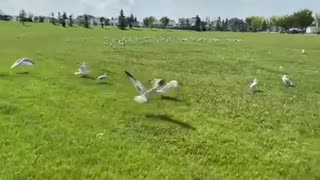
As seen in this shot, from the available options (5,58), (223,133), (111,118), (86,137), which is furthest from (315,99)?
(5,58)

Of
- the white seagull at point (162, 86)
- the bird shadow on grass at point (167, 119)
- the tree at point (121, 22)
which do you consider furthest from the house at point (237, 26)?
the bird shadow on grass at point (167, 119)

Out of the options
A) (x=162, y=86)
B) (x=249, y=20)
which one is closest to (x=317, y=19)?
(x=249, y=20)

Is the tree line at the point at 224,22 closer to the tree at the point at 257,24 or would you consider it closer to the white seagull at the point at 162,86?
the tree at the point at 257,24

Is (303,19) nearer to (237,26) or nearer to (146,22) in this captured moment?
(237,26)

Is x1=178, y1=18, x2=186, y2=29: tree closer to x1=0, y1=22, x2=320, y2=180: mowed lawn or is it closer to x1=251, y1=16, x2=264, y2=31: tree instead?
x1=251, y1=16, x2=264, y2=31: tree

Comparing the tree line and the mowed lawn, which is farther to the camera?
the tree line

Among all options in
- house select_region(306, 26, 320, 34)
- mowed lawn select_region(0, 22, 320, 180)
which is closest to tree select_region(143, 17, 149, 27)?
house select_region(306, 26, 320, 34)

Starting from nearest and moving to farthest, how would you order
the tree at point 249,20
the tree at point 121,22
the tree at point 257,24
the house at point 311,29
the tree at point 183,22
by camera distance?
the tree at point 121,22, the house at point 311,29, the tree at point 183,22, the tree at point 257,24, the tree at point 249,20

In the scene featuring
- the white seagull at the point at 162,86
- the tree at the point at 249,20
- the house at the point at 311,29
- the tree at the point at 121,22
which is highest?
the white seagull at the point at 162,86

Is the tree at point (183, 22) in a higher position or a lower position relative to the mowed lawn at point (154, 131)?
lower

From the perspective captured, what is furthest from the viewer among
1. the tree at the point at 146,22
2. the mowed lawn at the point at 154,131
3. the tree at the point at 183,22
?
the tree at the point at 183,22

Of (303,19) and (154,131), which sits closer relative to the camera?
(154,131)

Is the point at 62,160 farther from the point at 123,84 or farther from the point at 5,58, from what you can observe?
the point at 5,58

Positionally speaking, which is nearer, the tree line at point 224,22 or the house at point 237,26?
the tree line at point 224,22
